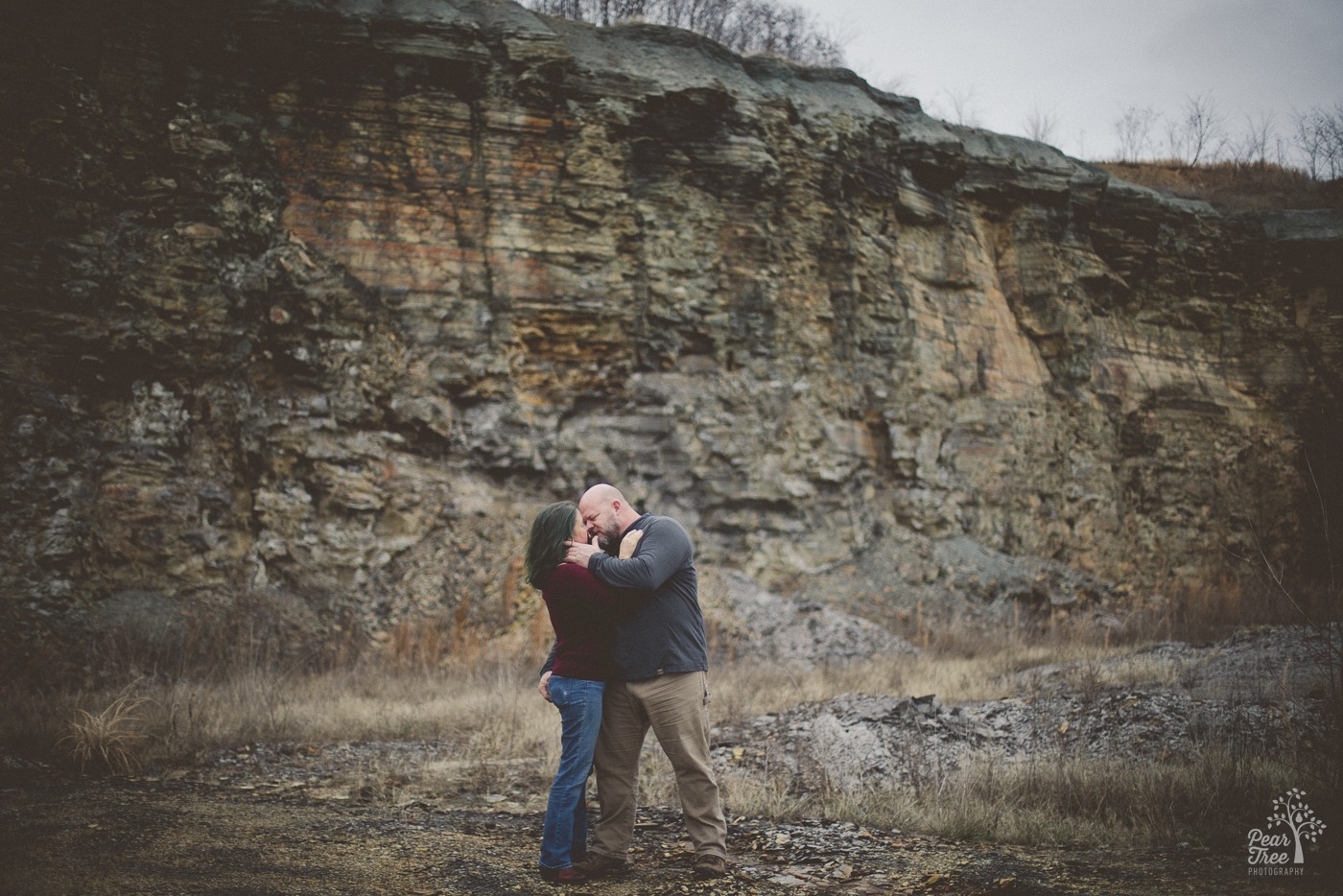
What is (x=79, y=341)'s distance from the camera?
11273mm

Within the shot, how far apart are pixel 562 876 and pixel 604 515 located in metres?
1.85

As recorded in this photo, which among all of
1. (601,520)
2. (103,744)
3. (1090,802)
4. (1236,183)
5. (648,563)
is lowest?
(103,744)

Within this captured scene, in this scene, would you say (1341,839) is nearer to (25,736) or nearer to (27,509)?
(25,736)

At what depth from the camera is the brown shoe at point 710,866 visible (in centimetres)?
440

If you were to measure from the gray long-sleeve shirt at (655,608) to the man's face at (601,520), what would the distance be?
174mm

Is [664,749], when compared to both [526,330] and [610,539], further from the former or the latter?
[526,330]

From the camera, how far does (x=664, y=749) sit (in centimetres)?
446

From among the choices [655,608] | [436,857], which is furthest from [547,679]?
[436,857]

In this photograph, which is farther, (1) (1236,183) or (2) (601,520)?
(1) (1236,183)

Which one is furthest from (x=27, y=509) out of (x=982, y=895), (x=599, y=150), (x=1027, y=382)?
(x=1027, y=382)

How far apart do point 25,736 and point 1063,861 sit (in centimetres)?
780
